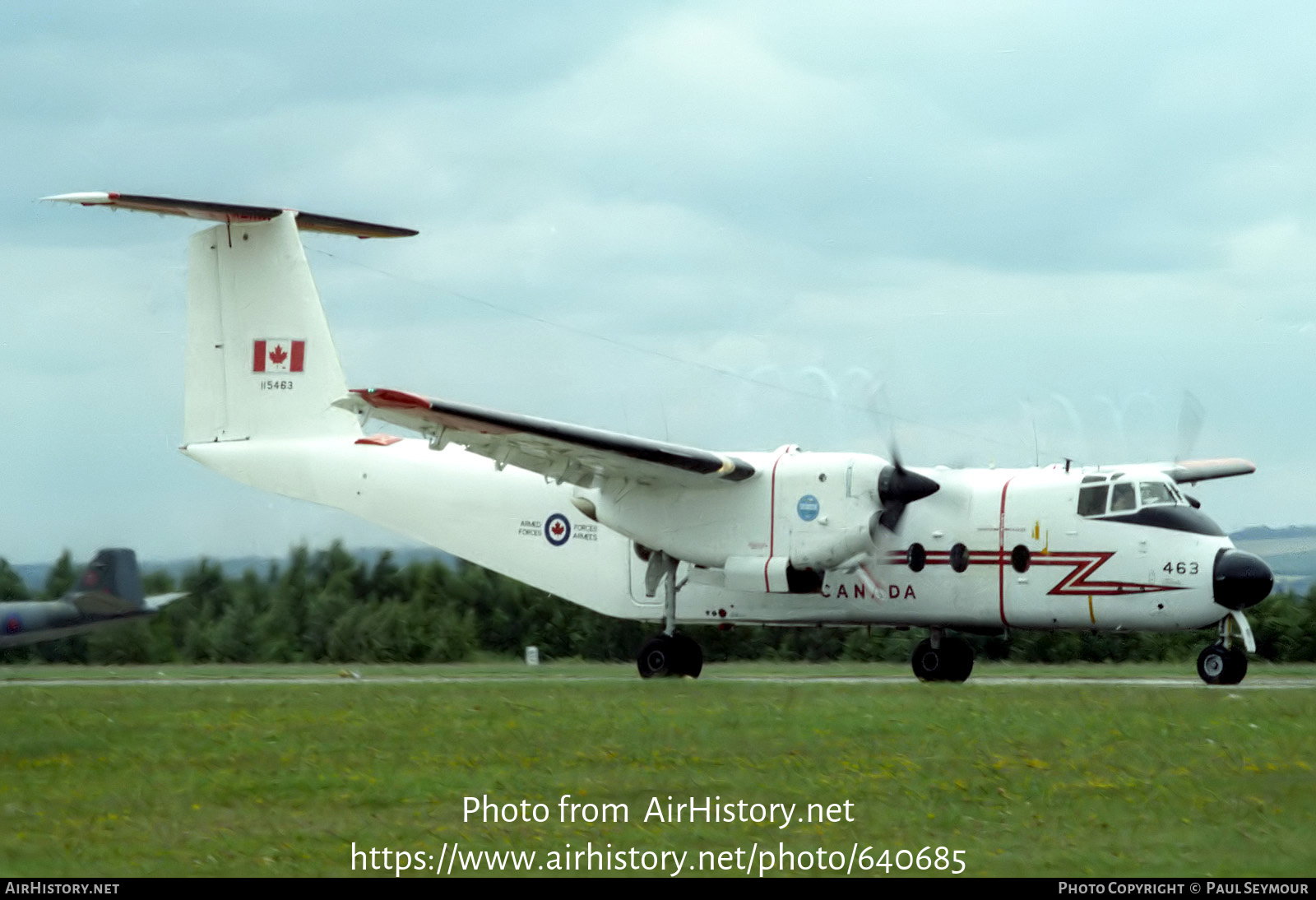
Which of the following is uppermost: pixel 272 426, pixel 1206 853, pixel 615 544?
pixel 272 426

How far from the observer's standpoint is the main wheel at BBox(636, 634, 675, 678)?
73.0 feet

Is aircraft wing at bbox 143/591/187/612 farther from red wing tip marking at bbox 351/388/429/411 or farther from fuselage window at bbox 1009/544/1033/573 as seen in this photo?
fuselage window at bbox 1009/544/1033/573

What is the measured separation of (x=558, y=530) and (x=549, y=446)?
9.16 feet

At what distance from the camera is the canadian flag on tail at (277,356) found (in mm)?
25734

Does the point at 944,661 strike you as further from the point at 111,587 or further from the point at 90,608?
the point at 90,608

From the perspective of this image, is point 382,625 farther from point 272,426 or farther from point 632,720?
point 632,720

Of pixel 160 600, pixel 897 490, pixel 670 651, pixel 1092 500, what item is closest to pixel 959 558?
pixel 897 490

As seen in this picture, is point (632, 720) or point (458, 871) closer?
point (458, 871)

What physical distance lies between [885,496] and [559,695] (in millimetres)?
5397

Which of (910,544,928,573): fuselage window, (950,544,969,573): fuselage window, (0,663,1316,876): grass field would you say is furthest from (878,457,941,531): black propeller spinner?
(0,663,1316,876): grass field

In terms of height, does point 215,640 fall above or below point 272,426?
below

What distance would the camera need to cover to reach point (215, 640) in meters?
27.3

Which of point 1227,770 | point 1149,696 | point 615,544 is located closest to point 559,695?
point 615,544

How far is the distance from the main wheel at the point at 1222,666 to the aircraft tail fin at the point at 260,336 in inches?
505
